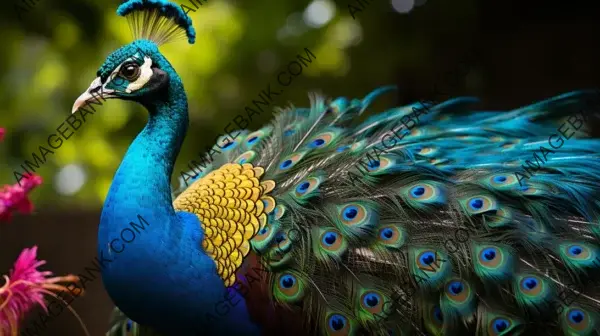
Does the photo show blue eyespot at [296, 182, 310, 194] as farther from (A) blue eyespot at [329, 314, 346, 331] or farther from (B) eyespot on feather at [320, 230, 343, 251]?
(A) blue eyespot at [329, 314, 346, 331]

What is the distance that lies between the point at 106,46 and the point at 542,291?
118 inches

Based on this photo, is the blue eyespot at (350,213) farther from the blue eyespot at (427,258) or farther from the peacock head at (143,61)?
the peacock head at (143,61)

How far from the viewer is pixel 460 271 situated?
6.78 ft

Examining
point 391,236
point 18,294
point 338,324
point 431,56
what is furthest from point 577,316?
point 431,56

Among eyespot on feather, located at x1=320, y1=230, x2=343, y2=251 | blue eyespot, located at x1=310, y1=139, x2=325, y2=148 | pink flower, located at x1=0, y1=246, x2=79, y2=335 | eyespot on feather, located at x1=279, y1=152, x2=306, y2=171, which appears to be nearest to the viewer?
pink flower, located at x1=0, y1=246, x2=79, y2=335

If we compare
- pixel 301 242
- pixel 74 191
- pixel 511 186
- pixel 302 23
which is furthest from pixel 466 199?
pixel 74 191

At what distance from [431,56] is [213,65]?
4.84ft

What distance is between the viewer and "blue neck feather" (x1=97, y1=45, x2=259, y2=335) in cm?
207

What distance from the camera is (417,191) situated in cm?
221

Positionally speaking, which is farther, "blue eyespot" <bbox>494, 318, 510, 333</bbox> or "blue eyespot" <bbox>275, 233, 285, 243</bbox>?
"blue eyespot" <bbox>275, 233, 285, 243</bbox>

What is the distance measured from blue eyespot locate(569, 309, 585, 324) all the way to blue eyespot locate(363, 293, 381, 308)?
0.56 meters

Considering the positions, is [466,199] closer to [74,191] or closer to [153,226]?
[153,226]

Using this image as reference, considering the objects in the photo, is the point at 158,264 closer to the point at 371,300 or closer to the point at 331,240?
the point at 331,240

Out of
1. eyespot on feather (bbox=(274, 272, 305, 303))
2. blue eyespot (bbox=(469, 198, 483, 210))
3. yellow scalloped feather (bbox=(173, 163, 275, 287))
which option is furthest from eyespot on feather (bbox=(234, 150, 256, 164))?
blue eyespot (bbox=(469, 198, 483, 210))
